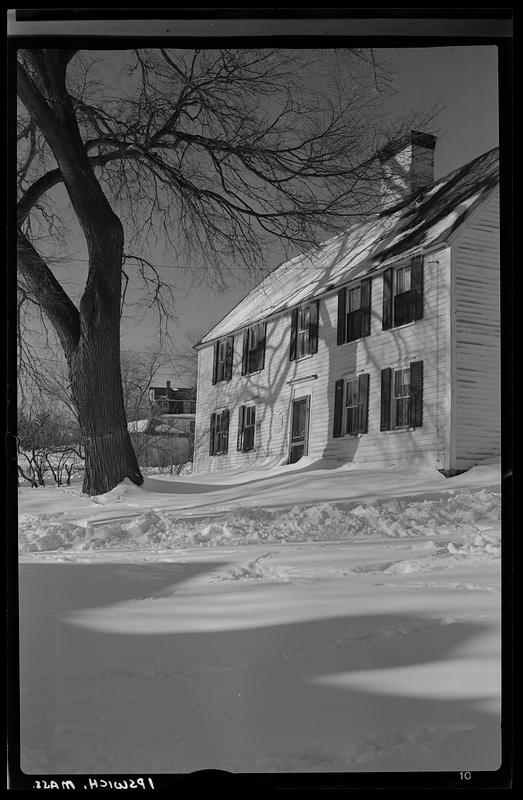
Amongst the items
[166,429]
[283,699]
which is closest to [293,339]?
[166,429]

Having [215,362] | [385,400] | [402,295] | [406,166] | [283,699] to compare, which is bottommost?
[283,699]

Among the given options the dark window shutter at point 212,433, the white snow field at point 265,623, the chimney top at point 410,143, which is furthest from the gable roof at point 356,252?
the white snow field at point 265,623

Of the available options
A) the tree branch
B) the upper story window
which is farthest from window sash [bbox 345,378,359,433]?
the tree branch

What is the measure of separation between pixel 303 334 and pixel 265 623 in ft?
2.96

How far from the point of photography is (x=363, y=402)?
2.01m

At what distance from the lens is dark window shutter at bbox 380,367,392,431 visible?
202cm

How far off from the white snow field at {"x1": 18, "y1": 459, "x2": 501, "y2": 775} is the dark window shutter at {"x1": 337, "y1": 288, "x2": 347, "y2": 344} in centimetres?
42

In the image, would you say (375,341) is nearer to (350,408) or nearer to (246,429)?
(350,408)

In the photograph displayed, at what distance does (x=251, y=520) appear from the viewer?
1.96 m

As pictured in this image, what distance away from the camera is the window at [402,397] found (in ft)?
6.41

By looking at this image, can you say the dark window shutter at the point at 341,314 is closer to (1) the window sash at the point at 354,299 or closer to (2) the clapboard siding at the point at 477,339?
(1) the window sash at the point at 354,299

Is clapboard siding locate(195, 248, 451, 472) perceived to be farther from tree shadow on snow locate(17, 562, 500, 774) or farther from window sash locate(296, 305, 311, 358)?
tree shadow on snow locate(17, 562, 500, 774)
